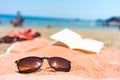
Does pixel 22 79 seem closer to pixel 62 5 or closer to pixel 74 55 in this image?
pixel 74 55

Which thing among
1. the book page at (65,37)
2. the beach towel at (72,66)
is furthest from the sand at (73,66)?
the book page at (65,37)

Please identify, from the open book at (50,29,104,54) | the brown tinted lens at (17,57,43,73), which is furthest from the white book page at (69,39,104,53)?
the brown tinted lens at (17,57,43,73)

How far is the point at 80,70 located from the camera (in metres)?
1.38

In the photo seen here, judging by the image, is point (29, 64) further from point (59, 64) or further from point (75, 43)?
point (75, 43)

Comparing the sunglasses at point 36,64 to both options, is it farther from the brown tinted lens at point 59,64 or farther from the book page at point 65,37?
the book page at point 65,37

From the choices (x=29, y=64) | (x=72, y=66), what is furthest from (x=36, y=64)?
(x=72, y=66)

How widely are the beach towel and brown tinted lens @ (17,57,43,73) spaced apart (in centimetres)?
2

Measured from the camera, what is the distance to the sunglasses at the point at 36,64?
1.29 m

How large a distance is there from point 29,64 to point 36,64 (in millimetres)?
34

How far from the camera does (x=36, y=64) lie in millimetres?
1326

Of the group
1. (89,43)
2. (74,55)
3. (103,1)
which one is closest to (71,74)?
(74,55)

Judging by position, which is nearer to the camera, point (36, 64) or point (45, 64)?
point (36, 64)

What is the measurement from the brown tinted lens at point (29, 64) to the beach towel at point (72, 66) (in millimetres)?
23

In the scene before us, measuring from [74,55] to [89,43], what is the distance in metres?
0.32
